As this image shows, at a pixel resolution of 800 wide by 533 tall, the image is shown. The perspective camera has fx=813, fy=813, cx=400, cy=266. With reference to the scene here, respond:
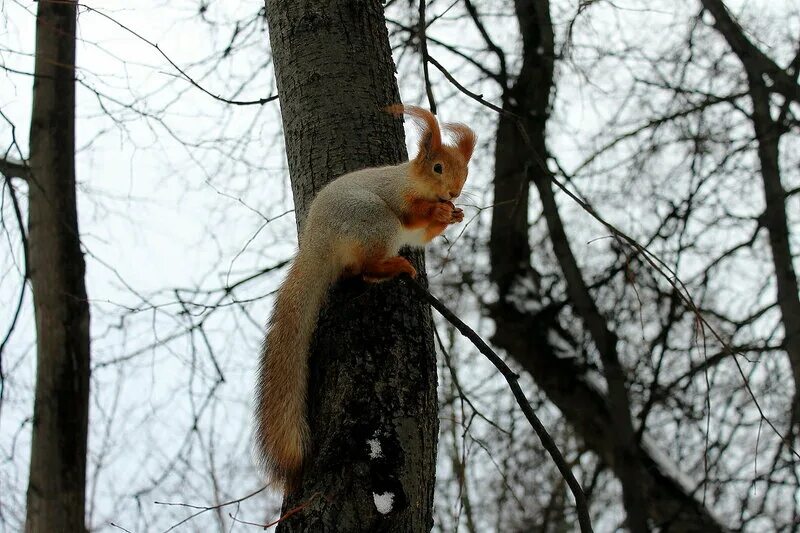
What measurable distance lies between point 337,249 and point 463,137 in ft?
2.67

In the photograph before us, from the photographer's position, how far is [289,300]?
2.13 metres

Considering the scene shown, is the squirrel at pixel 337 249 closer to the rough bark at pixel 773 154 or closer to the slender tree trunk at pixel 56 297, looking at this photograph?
the slender tree trunk at pixel 56 297

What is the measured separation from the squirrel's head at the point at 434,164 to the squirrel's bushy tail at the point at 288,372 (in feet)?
1.51

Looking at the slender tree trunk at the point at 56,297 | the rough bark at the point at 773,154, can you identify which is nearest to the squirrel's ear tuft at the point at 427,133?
the slender tree trunk at the point at 56,297

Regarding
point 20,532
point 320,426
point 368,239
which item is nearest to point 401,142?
point 368,239

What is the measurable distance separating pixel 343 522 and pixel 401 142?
117cm

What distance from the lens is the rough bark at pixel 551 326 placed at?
489 cm

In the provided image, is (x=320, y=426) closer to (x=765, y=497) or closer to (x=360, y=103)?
(x=360, y=103)

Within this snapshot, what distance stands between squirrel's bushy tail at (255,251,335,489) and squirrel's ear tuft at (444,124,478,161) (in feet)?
2.66

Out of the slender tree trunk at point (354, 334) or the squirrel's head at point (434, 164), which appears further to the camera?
the squirrel's head at point (434, 164)

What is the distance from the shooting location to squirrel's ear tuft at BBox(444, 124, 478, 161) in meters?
2.78

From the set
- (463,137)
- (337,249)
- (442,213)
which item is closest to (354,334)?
(337,249)

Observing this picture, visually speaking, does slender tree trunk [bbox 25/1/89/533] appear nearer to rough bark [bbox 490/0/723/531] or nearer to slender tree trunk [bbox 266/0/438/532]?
slender tree trunk [bbox 266/0/438/532]

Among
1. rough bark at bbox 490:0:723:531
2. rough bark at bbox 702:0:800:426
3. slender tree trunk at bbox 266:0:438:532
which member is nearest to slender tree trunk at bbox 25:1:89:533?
slender tree trunk at bbox 266:0:438:532
